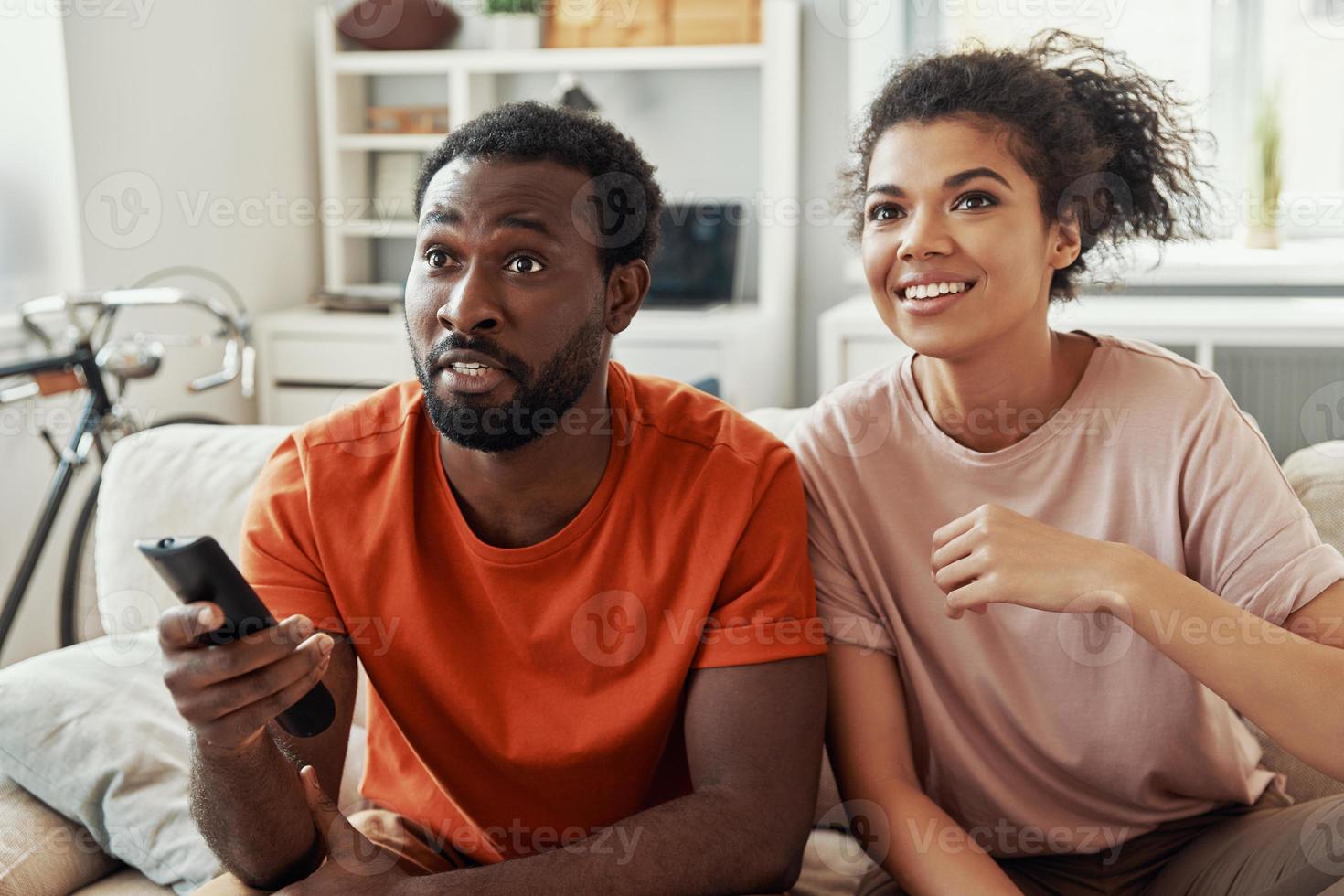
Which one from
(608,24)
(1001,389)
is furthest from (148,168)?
(1001,389)

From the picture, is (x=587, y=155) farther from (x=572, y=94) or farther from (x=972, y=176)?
(x=572, y=94)

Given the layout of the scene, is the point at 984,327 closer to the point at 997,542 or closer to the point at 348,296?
the point at 997,542

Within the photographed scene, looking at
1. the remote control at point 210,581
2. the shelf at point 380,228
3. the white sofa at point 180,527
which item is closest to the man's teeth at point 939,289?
the white sofa at point 180,527

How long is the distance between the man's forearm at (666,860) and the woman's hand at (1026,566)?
10.0 inches

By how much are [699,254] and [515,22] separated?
83cm

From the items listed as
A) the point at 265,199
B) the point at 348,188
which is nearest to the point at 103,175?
the point at 265,199

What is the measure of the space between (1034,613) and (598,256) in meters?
0.54

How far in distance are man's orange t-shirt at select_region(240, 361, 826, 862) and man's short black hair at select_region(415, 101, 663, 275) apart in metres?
0.21

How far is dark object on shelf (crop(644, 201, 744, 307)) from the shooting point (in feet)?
11.9

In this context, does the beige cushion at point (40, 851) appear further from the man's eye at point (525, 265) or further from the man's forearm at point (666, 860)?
the man's eye at point (525, 265)

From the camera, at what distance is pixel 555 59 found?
3580 millimetres

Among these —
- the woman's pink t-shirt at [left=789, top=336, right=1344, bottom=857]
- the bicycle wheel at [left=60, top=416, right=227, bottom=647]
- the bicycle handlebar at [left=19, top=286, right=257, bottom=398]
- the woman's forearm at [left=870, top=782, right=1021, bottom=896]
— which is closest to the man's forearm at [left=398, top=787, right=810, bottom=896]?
the woman's forearm at [left=870, top=782, right=1021, bottom=896]

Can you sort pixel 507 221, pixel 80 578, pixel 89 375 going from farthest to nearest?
pixel 80 578 < pixel 89 375 < pixel 507 221

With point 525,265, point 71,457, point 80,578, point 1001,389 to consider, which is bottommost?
point 80,578
